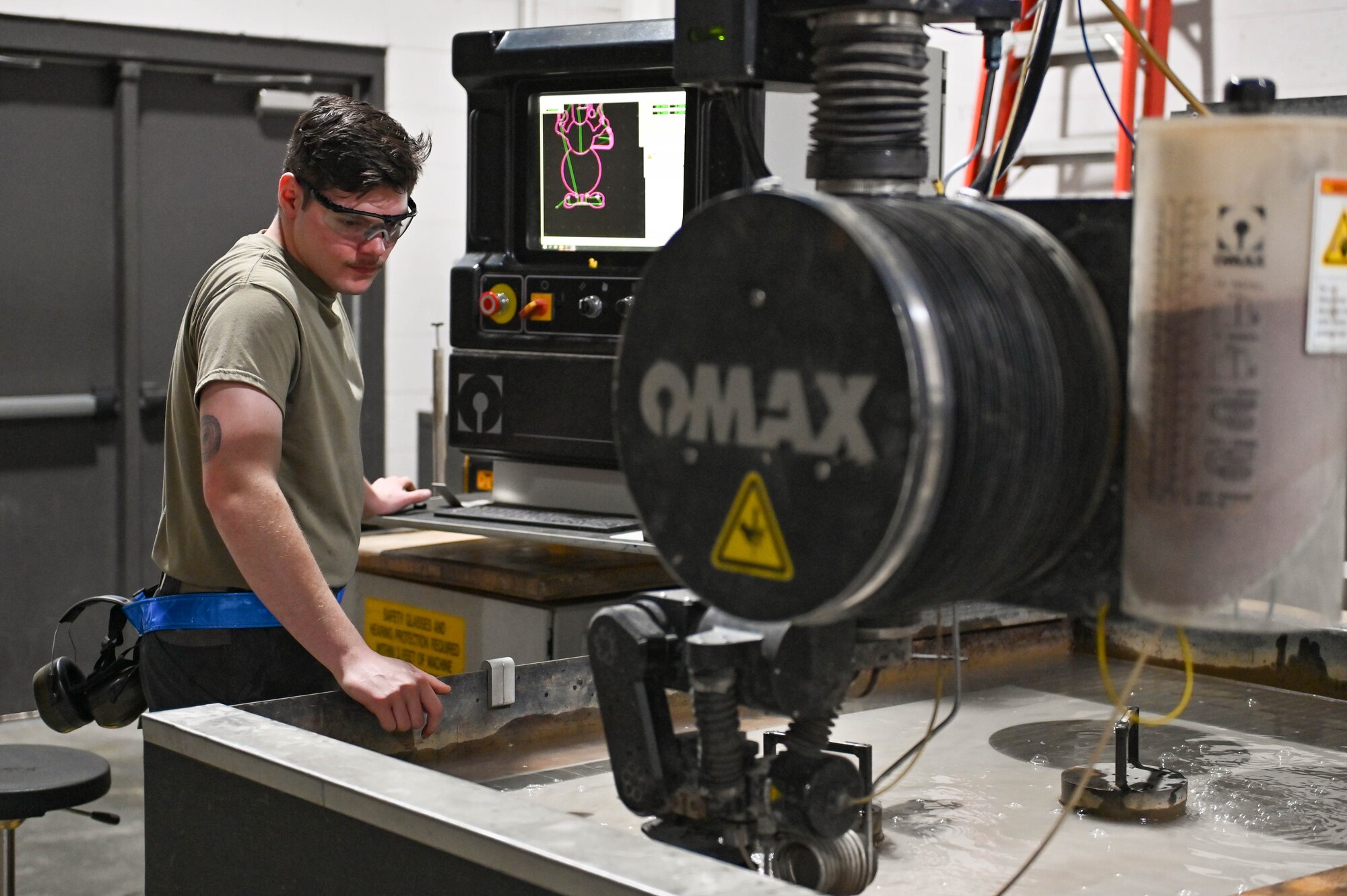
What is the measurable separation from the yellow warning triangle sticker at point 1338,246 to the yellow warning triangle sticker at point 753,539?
0.92 feet

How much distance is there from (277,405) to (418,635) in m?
0.78

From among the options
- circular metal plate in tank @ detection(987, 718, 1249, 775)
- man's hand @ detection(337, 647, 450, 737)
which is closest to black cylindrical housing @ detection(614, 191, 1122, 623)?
man's hand @ detection(337, 647, 450, 737)

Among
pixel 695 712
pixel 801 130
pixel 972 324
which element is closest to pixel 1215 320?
pixel 972 324

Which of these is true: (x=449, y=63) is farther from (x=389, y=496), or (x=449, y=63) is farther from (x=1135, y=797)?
(x=1135, y=797)

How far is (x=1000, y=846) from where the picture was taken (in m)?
1.25

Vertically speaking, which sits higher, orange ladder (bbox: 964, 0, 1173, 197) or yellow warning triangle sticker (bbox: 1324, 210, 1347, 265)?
orange ladder (bbox: 964, 0, 1173, 197)

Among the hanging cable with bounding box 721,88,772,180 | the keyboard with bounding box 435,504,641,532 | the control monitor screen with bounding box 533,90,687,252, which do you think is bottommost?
the keyboard with bounding box 435,504,641,532

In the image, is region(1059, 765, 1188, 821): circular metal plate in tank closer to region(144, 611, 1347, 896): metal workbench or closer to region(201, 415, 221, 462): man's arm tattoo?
region(144, 611, 1347, 896): metal workbench

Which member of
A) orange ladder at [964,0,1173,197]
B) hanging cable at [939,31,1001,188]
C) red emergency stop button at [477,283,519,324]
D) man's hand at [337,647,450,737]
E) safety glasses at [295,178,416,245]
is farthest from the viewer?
orange ladder at [964,0,1173,197]

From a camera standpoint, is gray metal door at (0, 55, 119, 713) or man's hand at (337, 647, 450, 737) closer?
man's hand at (337, 647, 450, 737)

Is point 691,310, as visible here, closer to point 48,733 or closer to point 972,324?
point 972,324

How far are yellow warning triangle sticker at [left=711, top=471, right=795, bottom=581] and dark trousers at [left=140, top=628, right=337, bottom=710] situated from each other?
3.52 feet

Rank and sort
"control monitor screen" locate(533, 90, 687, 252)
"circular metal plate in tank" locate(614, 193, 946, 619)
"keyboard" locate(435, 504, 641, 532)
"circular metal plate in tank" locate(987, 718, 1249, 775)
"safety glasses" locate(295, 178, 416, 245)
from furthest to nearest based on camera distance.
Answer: "control monitor screen" locate(533, 90, 687, 252) → "keyboard" locate(435, 504, 641, 532) → "safety glasses" locate(295, 178, 416, 245) → "circular metal plate in tank" locate(987, 718, 1249, 775) → "circular metal plate in tank" locate(614, 193, 946, 619)

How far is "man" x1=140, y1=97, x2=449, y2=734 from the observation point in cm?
156
